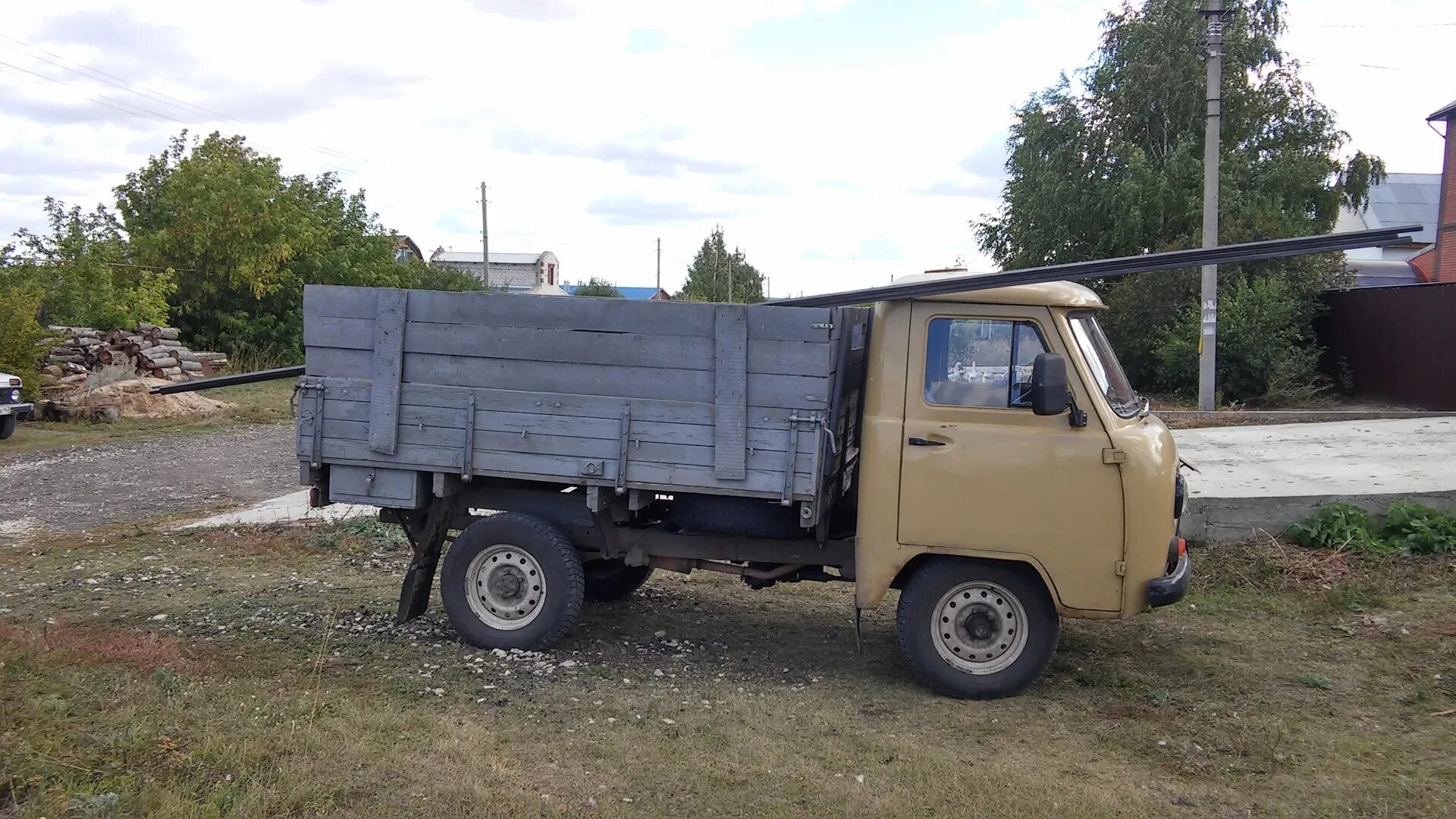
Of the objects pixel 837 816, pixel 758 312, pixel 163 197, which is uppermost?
pixel 163 197

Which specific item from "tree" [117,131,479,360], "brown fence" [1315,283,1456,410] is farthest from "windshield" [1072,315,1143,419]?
"tree" [117,131,479,360]

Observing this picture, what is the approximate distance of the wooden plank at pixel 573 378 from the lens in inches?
225

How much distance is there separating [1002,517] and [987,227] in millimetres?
29192

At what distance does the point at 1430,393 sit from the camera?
1873cm

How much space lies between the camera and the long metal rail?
5164 mm

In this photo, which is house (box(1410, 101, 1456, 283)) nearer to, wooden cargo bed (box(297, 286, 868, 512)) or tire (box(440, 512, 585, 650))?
wooden cargo bed (box(297, 286, 868, 512))

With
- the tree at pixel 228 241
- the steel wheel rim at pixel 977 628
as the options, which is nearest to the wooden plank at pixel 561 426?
the steel wheel rim at pixel 977 628

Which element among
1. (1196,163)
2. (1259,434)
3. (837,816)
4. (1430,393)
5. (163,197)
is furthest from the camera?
(163,197)

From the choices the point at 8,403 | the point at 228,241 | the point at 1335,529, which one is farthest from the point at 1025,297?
the point at 228,241

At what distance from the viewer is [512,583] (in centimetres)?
639

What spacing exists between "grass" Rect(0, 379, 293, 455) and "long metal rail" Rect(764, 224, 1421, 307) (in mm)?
12880

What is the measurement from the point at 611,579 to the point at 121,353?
63.2 ft

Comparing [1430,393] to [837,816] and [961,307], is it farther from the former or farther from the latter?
[837,816]

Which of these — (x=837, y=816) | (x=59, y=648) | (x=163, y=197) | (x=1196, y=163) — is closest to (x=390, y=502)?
(x=59, y=648)
